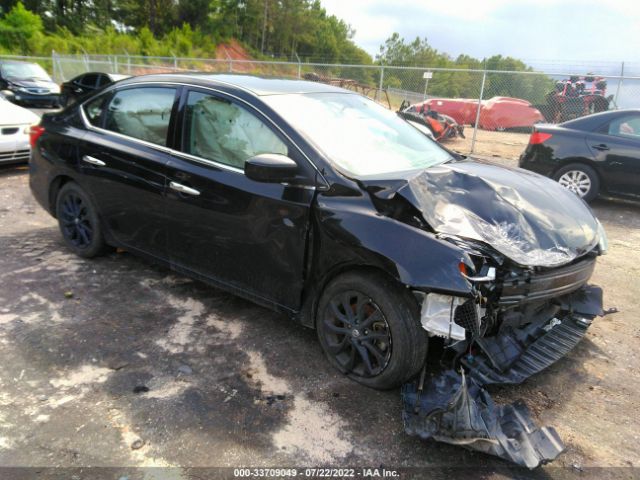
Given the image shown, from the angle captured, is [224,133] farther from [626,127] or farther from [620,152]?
[626,127]

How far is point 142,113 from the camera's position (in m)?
3.82

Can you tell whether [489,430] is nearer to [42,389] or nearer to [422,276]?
[422,276]

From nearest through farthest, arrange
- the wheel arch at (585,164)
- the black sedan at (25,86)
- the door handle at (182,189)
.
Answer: the door handle at (182,189), the wheel arch at (585,164), the black sedan at (25,86)

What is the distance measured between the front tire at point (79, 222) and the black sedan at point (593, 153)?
6.23 metres

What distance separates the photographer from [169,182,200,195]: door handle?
3.32 metres

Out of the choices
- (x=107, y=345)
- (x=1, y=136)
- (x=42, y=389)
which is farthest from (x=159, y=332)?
(x=1, y=136)

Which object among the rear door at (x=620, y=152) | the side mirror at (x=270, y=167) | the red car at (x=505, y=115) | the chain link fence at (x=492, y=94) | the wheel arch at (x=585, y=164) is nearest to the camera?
the side mirror at (x=270, y=167)

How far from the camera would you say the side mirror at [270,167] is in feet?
9.04

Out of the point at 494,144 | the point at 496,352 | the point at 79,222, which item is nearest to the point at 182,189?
the point at 79,222

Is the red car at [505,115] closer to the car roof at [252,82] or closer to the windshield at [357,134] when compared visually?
the windshield at [357,134]

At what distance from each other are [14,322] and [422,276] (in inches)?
113

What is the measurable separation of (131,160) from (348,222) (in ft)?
6.54

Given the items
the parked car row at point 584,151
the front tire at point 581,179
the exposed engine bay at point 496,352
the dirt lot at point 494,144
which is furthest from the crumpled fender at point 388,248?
the dirt lot at point 494,144

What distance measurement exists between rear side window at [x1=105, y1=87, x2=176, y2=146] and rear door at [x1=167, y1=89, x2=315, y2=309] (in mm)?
212
